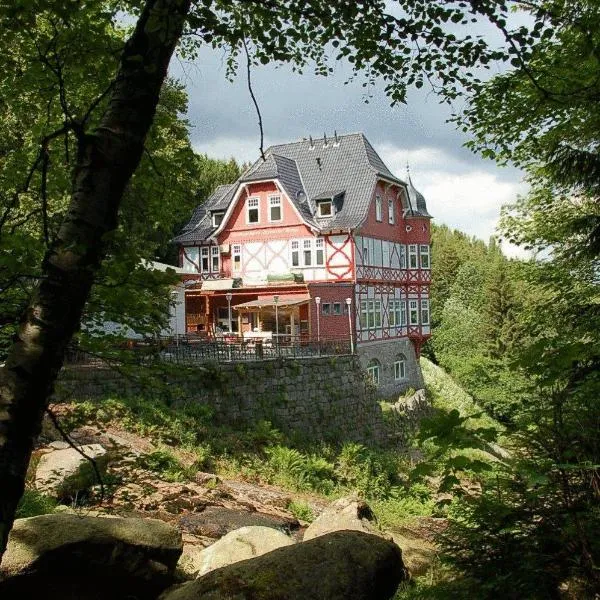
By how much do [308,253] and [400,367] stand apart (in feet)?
24.7

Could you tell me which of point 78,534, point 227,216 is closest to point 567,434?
point 78,534

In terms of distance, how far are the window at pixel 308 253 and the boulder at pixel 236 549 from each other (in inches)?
835

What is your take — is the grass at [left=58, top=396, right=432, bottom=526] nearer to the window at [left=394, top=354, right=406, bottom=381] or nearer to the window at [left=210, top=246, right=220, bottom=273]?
the window at [left=394, top=354, right=406, bottom=381]

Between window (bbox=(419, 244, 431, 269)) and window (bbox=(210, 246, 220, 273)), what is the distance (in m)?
10.3

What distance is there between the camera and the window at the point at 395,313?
31.1 m

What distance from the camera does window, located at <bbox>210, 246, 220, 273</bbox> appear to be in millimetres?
31753

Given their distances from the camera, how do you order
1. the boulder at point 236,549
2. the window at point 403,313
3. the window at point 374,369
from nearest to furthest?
the boulder at point 236,549
the window at point 374,369
the window at point 403,313

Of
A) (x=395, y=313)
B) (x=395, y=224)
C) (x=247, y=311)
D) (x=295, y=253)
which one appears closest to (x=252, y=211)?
(x=295, y=253)

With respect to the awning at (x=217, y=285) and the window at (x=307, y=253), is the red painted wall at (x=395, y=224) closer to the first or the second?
the window at (x=307, y=253)

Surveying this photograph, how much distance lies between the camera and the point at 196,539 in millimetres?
9297

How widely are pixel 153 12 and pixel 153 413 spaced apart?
13.4m

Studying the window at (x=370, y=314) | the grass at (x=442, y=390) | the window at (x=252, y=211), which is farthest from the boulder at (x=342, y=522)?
the grass at (x=442, y=390)

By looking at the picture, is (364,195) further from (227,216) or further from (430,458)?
(430,458)

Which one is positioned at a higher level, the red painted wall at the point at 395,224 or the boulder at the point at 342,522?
the red painted wall at the point at 395,224
